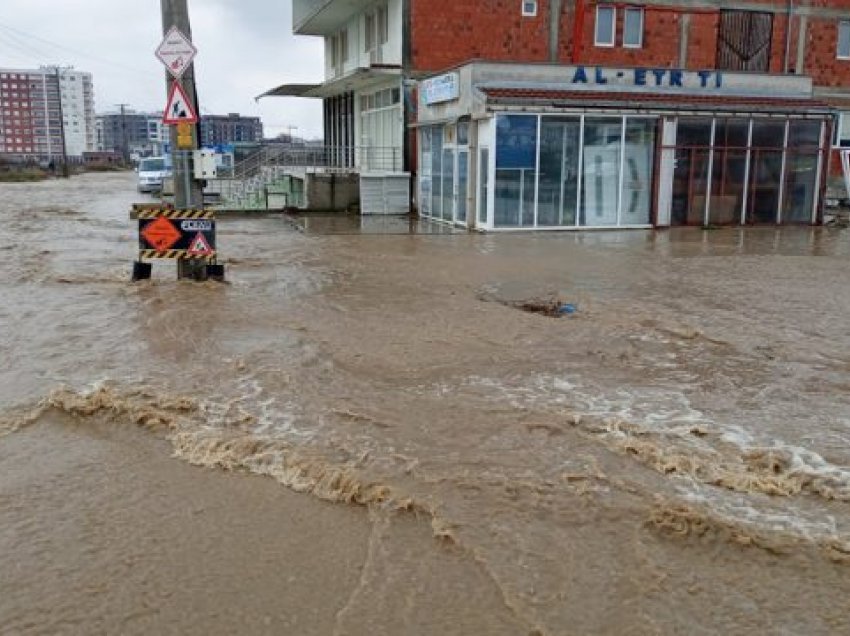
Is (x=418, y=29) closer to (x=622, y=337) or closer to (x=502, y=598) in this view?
(x=622, y=337)

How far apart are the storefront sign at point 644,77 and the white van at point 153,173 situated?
25773 mm

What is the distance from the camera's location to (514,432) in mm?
6461

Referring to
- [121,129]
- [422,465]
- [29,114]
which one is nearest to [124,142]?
[121,129]

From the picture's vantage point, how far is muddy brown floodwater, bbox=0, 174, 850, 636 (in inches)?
165

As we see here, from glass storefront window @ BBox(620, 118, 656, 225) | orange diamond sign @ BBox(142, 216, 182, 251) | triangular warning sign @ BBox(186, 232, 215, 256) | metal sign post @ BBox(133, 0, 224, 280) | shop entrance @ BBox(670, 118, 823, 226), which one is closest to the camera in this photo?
metal sign post @ BBox(133, 0, 224, 280)

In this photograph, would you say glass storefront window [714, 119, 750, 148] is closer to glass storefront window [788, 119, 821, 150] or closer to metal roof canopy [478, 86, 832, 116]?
metal roof canopy [478, 86, 832, 116]

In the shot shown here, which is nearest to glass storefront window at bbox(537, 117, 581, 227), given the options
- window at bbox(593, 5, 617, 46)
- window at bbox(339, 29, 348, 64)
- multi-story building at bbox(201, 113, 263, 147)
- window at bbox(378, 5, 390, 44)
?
window at bbox(378, 5, 390, 44)

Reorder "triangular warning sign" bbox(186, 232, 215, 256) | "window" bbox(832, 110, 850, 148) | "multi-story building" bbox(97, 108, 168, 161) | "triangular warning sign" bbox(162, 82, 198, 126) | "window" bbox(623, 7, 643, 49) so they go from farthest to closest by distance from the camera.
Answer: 1. "multi-story building" bbox(97, 108, 168, 161)
2. "window" bbox(832, 110, 850, 148)
3. "window" bbox(623, 7, 643, 49)
4. "triangular warning sign" bbox(186, 232, 215, 256)
5. "triangular warning sign" bbox(162, 82, 198, 126)

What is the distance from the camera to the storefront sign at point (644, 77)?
74.2 feet

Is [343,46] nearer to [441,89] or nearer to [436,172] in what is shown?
[436,172]

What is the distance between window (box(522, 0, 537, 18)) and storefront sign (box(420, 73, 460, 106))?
619cm

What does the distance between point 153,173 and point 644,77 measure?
2876cm

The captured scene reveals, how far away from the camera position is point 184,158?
12.8 meters

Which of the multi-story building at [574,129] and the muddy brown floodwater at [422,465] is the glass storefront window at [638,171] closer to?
the multi-story building at [574,129]
